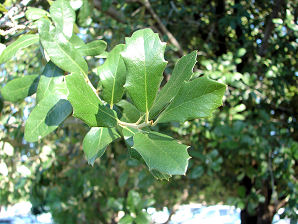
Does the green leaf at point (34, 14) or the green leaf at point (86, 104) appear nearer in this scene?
the green leaf at point (86, 104)

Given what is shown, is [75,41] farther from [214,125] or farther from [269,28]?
[269,28]

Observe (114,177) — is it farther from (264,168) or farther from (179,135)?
(264,168)

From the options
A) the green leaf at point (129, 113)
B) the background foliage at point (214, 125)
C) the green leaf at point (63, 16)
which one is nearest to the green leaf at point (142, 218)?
the background foliage at point (214, 125)

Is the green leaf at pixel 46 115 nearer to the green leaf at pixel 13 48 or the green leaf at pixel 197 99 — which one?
the green leaf at pixel 13 48

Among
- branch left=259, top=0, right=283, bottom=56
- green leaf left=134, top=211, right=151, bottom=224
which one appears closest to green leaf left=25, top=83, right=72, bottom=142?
green leaf left=134, top=211, right=151, bottom=224

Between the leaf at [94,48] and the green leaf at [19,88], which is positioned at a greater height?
the leaf at [94,48]

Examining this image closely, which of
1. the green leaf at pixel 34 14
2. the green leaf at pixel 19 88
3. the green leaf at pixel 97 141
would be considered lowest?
the green leaf at pixel 19 88

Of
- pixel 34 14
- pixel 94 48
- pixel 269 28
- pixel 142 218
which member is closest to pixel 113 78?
pixel 94 48
